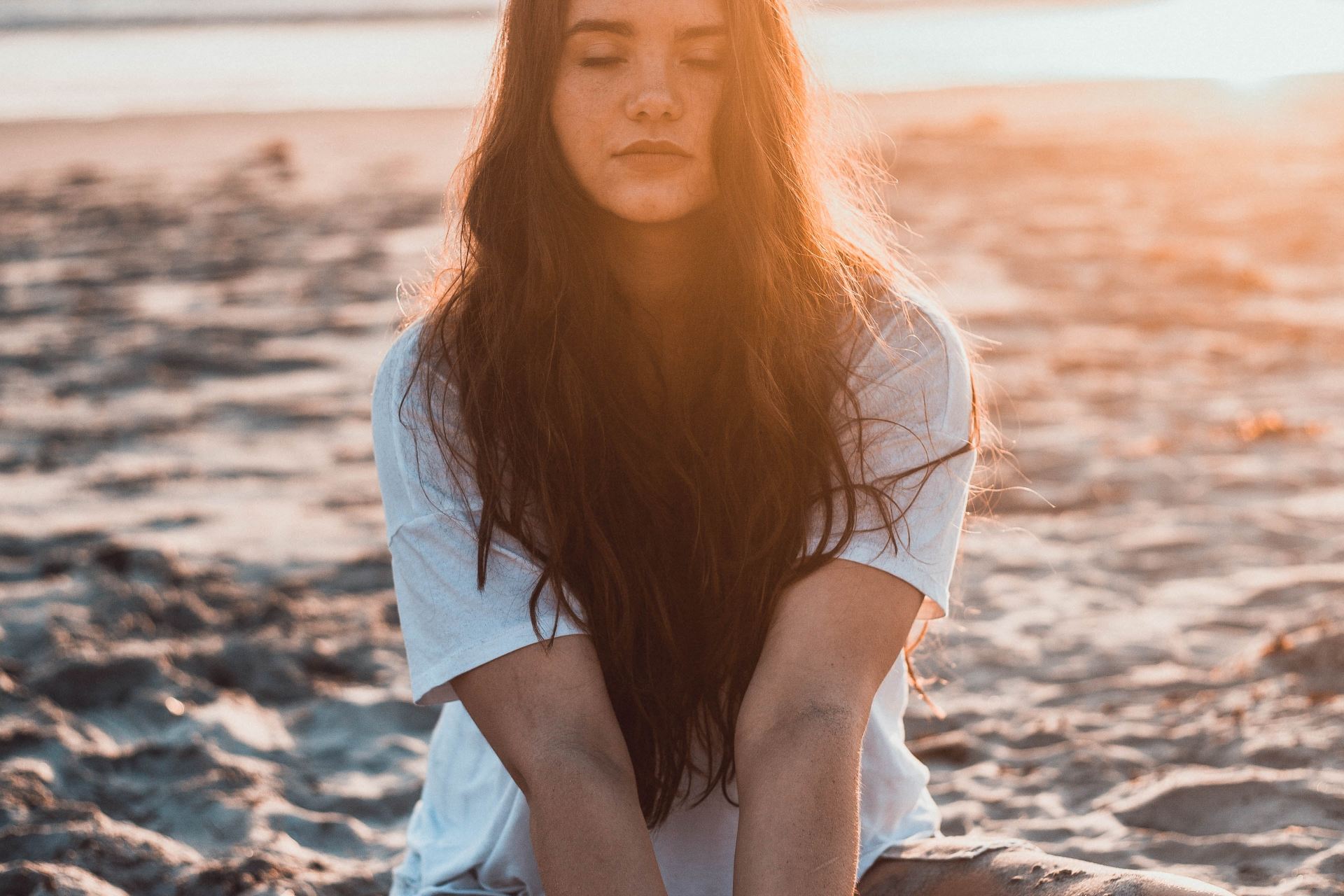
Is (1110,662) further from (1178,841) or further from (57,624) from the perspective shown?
(57,624)

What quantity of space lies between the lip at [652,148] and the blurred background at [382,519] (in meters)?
0.36

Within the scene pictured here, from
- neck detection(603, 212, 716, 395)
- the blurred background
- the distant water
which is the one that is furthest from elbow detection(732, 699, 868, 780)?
the distant water

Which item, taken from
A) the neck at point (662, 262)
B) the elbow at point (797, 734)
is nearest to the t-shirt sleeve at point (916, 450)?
the elbow at point (797, 734)

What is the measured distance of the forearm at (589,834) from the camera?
1.88 meters

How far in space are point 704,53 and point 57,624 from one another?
10.2ft

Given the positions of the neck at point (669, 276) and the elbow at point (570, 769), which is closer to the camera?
the elbow at point (570, 769)

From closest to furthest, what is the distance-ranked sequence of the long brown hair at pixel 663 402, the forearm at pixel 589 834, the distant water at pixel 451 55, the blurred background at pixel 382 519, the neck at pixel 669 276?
1. the forearm at pixel 589 834
2. the long brown hair at pixel 663 402
3. the neck at pixel 669 276
4. the blurred background at pixel 382 519
5. the distant water at pixel 451 55

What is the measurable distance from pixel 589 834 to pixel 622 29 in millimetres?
1233

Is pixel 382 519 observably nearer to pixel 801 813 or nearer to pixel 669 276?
pixel 669 276

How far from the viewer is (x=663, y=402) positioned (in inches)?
92.0

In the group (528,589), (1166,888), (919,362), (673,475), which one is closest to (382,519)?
(673,475)

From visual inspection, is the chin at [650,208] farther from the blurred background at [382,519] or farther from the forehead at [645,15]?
the blurred background at [382,519]

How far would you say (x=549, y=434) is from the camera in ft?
7.07

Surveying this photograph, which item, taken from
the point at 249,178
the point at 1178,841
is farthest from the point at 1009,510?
the point at 249,178
